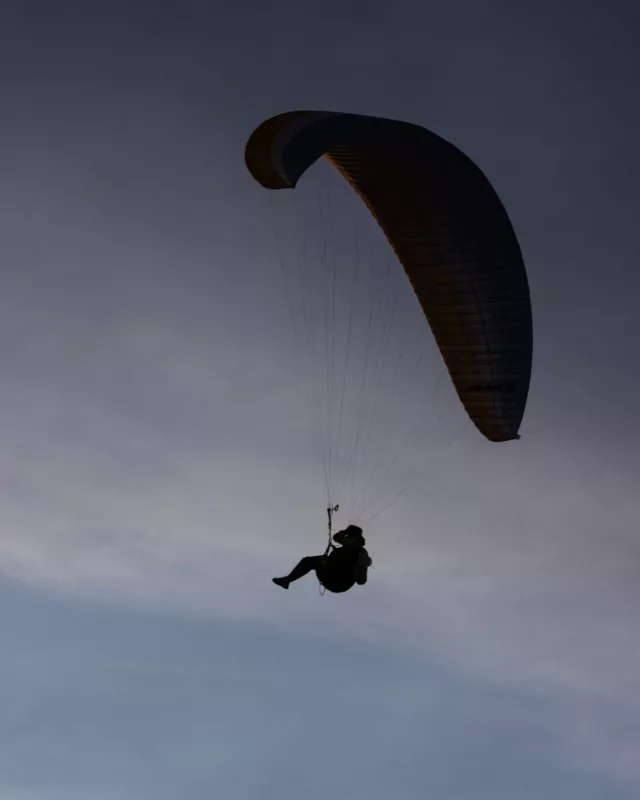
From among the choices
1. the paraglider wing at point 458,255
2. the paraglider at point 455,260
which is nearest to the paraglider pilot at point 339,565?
the paraglider at point 455,260

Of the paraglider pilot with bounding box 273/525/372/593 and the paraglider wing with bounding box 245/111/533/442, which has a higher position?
the paraglider wing with bounding box 245/111/533/442

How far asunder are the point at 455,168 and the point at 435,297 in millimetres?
3591

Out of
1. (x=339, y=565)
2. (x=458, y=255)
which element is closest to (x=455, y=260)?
(x=458, y=255)

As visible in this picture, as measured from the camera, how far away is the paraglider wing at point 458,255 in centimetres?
3170

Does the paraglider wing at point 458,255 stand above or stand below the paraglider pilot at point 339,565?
above

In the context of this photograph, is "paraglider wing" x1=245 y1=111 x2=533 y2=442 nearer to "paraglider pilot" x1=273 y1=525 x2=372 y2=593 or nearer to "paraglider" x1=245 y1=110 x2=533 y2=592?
"paraglider" x1=245 y1=110 x2=533 y2=592

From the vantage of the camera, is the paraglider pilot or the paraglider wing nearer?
the paraglider pilot

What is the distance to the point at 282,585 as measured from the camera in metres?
28.8

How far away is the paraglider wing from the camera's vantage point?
3170 centimetres

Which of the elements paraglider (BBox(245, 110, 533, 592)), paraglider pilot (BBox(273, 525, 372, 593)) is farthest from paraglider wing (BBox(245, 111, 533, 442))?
paraglider pilot (BBox(273, 525, 372, 593))

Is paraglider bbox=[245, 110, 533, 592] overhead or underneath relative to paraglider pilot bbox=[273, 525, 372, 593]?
overhead

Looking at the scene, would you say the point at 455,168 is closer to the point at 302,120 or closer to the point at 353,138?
the point at 353,138

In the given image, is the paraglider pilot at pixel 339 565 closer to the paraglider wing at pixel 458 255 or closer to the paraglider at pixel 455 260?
the paraglider at pixel 455 260

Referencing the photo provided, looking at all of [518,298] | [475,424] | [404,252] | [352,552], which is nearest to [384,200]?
[404,252]
